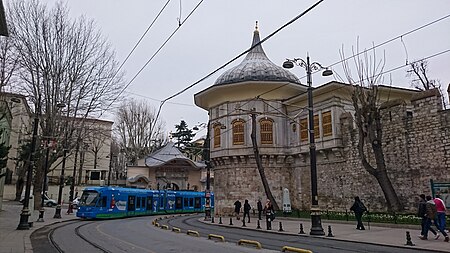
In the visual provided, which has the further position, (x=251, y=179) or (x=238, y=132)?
(x=238, y=132)

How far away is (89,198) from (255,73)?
15596 mm

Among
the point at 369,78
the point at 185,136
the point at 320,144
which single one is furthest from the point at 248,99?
the point at 185,136

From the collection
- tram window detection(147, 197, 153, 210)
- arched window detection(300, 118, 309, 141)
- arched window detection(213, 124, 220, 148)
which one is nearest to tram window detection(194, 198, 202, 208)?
tram window detection(147, 197, 153, 210)

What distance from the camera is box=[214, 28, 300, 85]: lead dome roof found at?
3106 cm

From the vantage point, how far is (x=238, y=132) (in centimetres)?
3064

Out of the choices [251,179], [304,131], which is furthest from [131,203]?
[304,131]

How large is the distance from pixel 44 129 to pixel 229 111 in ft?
43.9

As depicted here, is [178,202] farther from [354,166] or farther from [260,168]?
[354,166]

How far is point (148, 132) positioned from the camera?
2012 inches

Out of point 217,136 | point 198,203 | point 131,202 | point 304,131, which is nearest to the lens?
point 304,131

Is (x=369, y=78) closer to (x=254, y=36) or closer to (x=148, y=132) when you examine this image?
(x=254, y=36)

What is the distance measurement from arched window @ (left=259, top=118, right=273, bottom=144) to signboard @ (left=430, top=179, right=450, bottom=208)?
12679 millimetres

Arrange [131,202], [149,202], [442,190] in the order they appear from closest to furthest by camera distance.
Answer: [442,190], [131,202], [149,202]

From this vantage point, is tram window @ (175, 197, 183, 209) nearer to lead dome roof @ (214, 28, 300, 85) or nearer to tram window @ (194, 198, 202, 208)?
tram window @ (194, 198, 202, 208)
